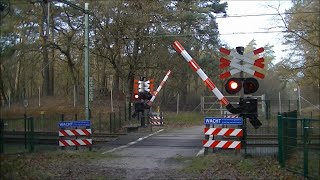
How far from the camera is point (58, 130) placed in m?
18.3

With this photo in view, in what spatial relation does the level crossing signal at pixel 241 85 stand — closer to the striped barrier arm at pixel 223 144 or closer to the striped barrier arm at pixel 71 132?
the striped barrier arm at pixel 223 144

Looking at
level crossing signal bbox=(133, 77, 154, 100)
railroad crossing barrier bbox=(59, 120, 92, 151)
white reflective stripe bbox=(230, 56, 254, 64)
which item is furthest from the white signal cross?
level crossing signal bbox=(133, 77, 154, 100)

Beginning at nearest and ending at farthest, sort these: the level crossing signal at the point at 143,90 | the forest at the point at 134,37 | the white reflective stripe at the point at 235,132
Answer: the white reflective stripe at the point at 235,132
the level crossing signal at the point at 143,90
the forest at the point at 134,37

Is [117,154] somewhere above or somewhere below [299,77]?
below

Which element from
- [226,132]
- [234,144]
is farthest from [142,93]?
[234,144]

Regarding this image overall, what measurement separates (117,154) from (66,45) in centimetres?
2171

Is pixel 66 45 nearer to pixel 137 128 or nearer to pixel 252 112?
pixel 137 128

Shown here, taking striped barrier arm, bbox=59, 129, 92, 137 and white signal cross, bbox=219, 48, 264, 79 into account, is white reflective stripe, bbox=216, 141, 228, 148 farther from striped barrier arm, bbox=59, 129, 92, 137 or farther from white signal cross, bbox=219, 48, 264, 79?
striped barrier arm, bbox=59, 129, 92, 137

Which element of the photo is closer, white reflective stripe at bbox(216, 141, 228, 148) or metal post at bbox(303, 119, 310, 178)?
metal post at bbox(303, 119, 310, 178)

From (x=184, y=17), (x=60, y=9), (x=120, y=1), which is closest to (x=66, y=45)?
(x=60, y=9)

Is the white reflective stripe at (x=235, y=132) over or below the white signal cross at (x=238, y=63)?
below

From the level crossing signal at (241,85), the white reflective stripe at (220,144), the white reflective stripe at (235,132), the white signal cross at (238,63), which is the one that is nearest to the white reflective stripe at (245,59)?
the white signal cross at (238,63)

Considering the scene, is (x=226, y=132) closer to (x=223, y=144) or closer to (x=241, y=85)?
(x=223, y=144)

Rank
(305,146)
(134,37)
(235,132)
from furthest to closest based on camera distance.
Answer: (134,37), (235,132), (305,146)
